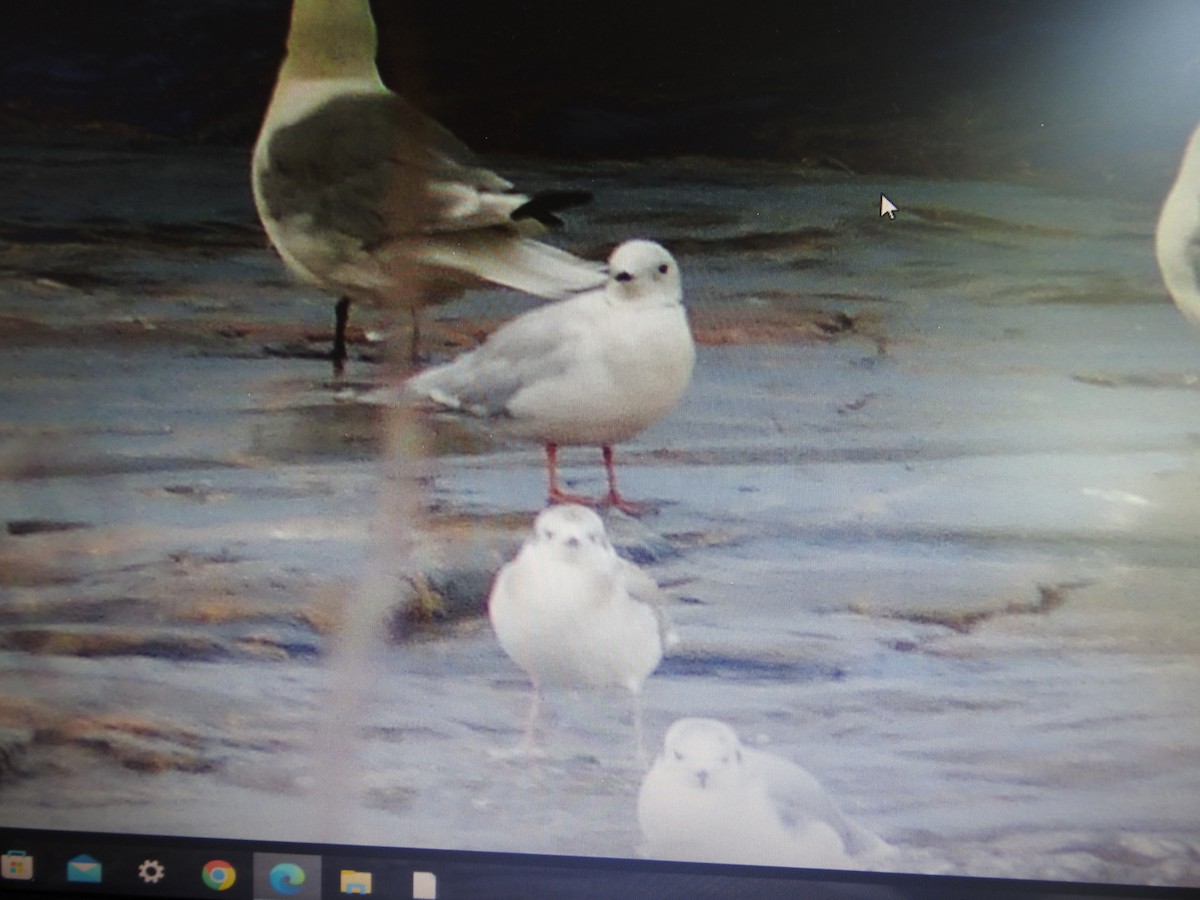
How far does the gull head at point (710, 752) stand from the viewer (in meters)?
1.13

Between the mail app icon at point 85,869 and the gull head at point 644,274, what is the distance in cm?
75

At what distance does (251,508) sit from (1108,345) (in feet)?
2.72

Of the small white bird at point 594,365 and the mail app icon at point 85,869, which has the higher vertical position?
the small white bird at point 594,365

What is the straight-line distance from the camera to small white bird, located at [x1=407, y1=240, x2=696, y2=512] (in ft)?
3.77

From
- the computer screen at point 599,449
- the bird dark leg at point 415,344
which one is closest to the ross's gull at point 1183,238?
the computer screen at point 599,449

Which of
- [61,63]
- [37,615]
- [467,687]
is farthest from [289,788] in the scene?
[61,63]

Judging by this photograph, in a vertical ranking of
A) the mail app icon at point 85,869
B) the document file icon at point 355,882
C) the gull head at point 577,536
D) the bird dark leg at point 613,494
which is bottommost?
the mail app icon at point 85,869

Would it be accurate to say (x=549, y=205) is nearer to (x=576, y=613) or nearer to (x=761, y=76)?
(x=761, y=76)

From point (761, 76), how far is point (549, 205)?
0.23 m

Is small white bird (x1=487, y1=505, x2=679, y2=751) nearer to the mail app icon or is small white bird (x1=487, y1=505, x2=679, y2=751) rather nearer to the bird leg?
the bird leg

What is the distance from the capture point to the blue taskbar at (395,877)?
3.66 ft

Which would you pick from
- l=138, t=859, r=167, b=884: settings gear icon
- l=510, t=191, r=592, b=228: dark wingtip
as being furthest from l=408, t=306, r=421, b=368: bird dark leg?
l=138, t=859, r=167, b=884: settings gear icon

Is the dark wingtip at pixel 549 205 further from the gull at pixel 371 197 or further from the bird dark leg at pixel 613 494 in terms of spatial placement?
the bird dark leg at pixel 613 494

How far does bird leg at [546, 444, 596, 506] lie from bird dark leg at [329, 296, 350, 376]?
0.22 m
